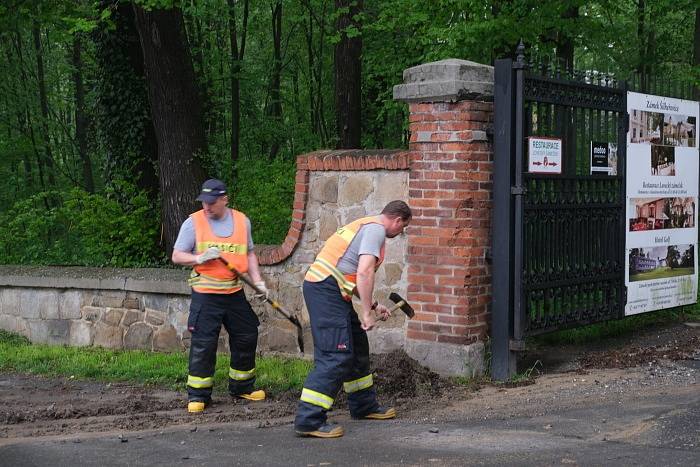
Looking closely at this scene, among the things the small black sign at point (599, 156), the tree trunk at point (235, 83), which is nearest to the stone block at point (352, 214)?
the small black sign at point (599, 156)

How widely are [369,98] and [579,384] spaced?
1474 centimetres

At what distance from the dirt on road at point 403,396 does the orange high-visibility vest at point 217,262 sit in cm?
100

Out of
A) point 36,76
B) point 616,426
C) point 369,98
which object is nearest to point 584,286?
point 616,426

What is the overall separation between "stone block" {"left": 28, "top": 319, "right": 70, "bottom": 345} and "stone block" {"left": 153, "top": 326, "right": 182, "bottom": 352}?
55.1 inches

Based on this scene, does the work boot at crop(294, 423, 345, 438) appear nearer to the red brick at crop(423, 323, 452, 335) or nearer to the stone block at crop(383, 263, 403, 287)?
the red brick at crop(423, 323, 452, 335)

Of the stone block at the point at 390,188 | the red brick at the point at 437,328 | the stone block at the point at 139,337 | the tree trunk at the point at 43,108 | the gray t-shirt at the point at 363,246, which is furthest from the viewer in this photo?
the tree trunk at the point at 43,108

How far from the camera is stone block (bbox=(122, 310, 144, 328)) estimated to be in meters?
10.6

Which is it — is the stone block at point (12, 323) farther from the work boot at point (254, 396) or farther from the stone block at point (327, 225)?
the work boot at point (254, 396)

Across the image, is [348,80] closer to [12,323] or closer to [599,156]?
[12,323]

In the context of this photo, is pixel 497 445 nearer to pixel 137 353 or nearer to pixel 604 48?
pixel 137 353

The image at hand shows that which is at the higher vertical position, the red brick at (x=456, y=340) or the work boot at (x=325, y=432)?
the red brick at (x=456, y=340)

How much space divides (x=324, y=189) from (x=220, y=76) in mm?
14331

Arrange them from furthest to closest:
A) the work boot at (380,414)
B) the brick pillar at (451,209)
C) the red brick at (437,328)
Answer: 1. the red brick at (437,328)
2. the brick pillar at (451,209)
3. the work boot at (380,414)

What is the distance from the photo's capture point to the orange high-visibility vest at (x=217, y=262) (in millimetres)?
7840
